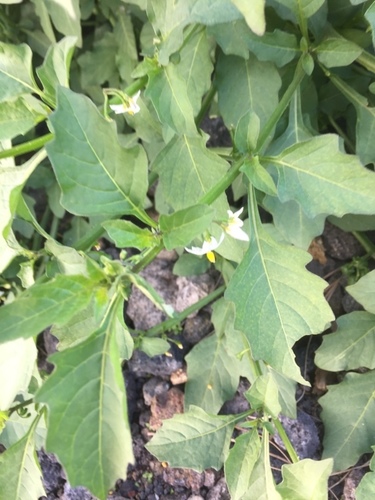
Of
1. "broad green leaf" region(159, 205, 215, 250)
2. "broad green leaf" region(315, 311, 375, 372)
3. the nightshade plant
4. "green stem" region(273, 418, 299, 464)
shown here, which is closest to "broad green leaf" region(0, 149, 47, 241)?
the nightshade plant

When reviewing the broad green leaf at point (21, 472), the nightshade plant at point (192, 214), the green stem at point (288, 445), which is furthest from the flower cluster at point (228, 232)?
the broad green leaf at point (21, 472)

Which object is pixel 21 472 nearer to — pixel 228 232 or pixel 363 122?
pixel 228 232

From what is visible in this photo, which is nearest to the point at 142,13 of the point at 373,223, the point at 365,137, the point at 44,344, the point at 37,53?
the point at 37,53

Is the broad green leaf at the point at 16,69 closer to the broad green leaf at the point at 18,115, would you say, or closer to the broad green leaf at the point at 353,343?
the broad green leaf at the point at 18,115

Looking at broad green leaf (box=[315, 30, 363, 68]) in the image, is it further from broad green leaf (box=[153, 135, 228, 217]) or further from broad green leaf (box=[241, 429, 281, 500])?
broad green leaf (box=[241, 429, 281, 500])

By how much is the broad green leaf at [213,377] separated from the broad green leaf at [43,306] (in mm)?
592

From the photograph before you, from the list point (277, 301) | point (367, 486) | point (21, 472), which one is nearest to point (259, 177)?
point (277, 301)

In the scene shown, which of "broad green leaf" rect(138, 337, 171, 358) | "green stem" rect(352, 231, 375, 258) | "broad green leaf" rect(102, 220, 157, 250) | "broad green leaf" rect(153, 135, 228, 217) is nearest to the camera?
"broad green leaf" rect(102, 220, 157, 250)

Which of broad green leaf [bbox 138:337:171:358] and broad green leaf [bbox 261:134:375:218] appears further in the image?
broad green leaf [bbox 138:337:171:358]

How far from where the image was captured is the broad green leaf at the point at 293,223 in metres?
1.16

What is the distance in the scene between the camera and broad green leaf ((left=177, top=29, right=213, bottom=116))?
3.58ft

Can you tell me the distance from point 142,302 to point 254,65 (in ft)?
2.02

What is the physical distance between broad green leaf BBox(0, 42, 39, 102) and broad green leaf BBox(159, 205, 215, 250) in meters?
0.37

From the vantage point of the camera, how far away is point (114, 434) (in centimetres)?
70
